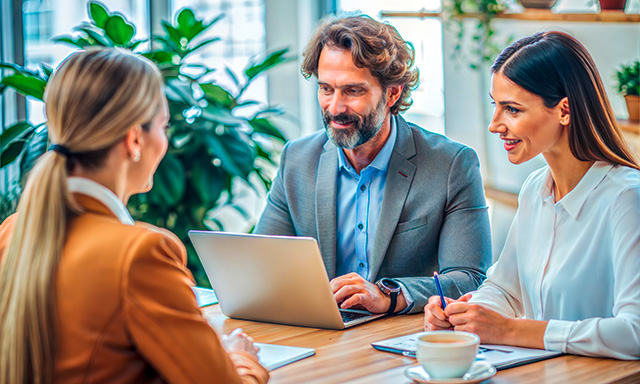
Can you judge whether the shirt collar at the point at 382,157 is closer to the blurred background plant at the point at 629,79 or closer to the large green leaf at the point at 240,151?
the blurred background plant at the point at 629,79

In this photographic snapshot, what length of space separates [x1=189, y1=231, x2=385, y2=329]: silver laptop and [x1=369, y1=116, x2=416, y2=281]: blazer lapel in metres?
0.31

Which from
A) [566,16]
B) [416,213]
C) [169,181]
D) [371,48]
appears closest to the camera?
[416,213]

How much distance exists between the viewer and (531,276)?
1699 millimetres

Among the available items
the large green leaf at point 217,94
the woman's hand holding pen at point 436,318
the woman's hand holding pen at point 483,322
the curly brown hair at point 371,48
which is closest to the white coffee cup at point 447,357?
the woman's hand holding pen at point 483,322

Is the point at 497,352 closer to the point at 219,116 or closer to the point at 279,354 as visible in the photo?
the point at 279,354

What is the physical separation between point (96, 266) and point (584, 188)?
111 cm

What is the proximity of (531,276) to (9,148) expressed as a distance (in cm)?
249

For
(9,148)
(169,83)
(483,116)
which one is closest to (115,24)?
(169,83)

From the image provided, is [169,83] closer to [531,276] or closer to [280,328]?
[280,328]

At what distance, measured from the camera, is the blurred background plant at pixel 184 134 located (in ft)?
10.6

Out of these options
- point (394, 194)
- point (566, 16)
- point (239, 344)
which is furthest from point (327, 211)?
point (566, 16)

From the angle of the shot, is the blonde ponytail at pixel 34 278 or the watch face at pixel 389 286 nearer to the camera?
the blonde ponytail at pixel 34 278

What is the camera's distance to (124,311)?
3.28ft

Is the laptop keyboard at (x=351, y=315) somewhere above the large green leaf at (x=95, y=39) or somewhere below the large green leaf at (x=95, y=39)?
below
